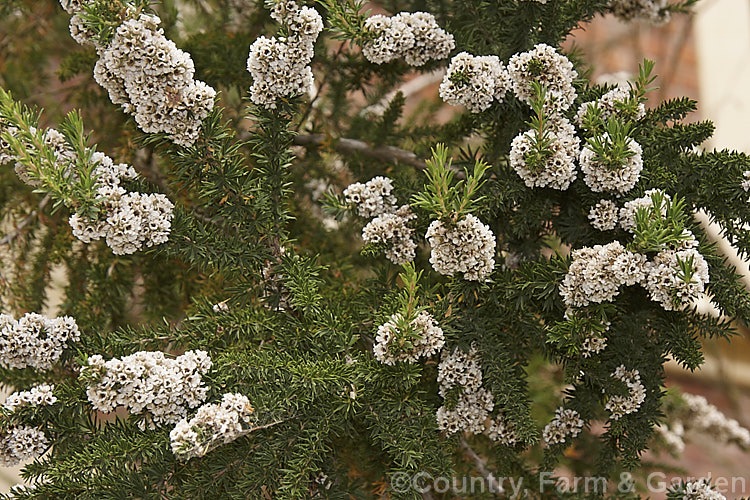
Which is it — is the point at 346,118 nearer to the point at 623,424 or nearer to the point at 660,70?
the point at 623,424

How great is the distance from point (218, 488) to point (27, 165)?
270 mm

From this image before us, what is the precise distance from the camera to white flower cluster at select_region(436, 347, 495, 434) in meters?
0.54

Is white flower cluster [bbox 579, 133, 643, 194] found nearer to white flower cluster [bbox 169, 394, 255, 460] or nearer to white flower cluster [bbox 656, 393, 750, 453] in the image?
white flower cluster [bbox 169, 394, 255, 460]

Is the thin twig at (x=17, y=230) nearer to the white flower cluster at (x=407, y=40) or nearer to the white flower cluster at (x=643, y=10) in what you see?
the white flower cluster at (x=407, y=40)

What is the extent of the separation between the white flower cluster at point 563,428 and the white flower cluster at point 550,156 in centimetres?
19

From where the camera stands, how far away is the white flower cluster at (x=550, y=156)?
51 centimetres

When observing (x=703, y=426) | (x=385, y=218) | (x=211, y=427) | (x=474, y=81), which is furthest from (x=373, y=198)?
(x=703, y=426)

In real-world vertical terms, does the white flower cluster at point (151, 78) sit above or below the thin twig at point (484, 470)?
above

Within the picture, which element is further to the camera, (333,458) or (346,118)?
(346,118)

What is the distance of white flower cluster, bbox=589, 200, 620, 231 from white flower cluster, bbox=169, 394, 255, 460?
0.30 metres

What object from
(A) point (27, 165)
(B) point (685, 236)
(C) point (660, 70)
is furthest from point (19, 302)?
(C) point (660, 70)

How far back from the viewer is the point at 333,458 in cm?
56

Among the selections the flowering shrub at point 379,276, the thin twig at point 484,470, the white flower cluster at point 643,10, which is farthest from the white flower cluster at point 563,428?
the white flower cluster at point 643,10

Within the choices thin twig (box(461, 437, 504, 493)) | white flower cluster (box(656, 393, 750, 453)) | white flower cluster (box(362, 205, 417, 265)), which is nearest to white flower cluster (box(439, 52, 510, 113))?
white flower cluster (box(362, 205, 417, 265))
